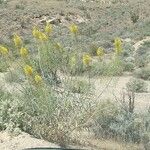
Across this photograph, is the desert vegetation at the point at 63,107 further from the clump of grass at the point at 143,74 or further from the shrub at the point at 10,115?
the clump of grass at the point at 143,74

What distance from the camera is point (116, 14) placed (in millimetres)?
46719

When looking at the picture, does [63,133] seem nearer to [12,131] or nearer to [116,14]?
[12,131]

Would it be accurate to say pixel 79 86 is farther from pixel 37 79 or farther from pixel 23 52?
pixel 37 79

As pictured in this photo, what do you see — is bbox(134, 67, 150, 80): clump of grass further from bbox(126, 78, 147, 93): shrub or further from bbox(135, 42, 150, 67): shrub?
bbox(126, 78, 147, 93): shrub

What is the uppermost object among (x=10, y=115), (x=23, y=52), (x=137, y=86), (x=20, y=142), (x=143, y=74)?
(x=23, y=52)

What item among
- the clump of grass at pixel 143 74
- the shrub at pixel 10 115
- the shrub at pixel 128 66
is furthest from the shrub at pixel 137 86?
the shrub at pixel 10 115

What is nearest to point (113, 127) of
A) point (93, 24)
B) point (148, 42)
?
point (148, 42)

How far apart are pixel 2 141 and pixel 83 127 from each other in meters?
1.68

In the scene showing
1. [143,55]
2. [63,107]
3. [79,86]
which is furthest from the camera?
[143,55]

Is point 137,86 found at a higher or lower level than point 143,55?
higher

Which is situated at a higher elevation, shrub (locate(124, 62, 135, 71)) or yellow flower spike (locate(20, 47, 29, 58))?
yellow flower spike (locate(20, 47, 29, 58))

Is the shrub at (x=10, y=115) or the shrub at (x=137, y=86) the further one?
the shrub at (x=137, y=86)

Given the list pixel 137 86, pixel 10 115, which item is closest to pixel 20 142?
pixel 10 115

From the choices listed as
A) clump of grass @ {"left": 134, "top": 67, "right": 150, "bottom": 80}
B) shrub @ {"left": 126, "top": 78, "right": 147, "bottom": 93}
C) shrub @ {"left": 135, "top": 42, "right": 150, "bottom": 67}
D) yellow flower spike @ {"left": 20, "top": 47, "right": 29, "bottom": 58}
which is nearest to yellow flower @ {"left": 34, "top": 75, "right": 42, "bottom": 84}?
yellow flower spike @ {"left": 20, "top": 47, "right": 29, "bottom": 58}
